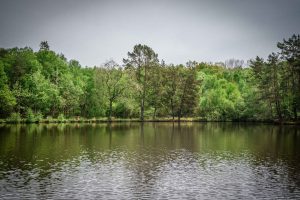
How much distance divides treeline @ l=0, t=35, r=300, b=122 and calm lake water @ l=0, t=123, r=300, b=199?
4573 cm

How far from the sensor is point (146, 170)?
32.3 meters

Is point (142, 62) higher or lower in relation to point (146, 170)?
higher

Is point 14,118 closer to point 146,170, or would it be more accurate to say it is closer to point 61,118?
point 61,118

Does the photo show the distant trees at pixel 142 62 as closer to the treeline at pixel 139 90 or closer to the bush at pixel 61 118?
the treeline at pixel 139 90

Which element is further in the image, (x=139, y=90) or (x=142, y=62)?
(x=142, y=62)

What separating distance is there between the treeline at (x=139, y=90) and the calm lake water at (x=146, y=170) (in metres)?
45.7

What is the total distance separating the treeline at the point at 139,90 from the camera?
93.9 meters

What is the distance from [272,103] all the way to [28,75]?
66.2 m

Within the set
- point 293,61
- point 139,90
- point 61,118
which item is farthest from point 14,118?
point 293,61

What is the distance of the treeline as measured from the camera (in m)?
93.9

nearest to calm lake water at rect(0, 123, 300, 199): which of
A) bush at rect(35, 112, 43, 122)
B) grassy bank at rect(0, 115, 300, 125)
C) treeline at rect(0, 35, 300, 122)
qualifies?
grassy bank at rect(0, 115, 300, 125)

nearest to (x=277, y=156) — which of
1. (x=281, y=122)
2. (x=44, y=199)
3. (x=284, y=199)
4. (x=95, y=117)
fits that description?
(x=284, y=199)

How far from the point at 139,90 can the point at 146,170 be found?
77.3m

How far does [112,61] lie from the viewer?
105500 mm
